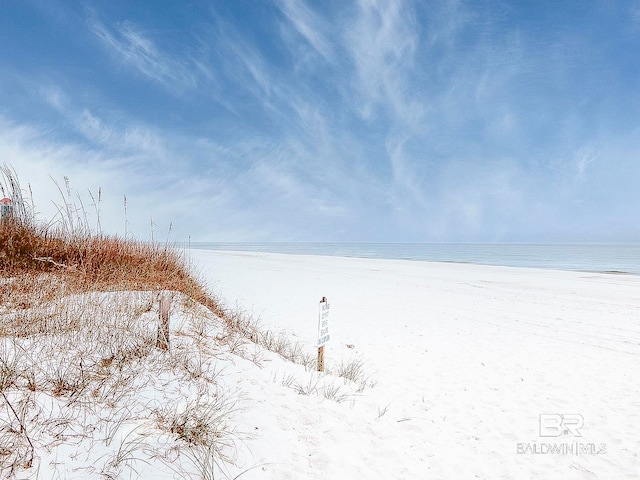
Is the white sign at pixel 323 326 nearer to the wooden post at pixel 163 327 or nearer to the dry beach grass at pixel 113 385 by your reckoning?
the dry beach grass at pixel 113 385

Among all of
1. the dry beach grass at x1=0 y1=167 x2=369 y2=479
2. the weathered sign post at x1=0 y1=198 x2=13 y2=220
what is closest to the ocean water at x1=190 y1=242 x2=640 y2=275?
the weathered sign post at x1=0 y1=198 x2=13 y2=220

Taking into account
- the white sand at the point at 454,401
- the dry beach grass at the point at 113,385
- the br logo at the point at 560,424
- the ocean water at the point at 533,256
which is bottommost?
the br logo at the point at 560,424

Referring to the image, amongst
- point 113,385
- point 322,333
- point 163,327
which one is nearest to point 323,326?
point 322,333

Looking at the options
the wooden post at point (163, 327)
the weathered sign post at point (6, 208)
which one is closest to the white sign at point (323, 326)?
the wooden post at point (163, 327)

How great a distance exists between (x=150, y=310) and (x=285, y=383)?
269 cm

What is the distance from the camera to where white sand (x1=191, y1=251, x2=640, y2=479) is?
3354 millimetres

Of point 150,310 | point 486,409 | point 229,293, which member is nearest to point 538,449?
point 486,409

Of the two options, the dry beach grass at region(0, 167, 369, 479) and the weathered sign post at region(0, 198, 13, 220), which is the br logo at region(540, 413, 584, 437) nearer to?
the dry beach grass at region(0, 167, 369, 479)

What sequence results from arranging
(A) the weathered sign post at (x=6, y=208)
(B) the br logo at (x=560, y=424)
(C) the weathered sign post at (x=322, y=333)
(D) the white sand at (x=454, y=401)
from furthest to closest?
(A) the weathered sign post at (x=6, y=208), (C) the weathered sign post at (x=322, y=333), (B) the br logo at (x=560, y=424), (D) the white sand at (x=454, y=401)

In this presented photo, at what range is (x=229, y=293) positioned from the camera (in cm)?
1391

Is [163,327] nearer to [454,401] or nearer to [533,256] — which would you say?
[454,401]

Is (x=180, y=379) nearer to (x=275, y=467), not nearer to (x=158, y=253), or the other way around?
(x=275, y=467)

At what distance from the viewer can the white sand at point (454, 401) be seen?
3.35 meters

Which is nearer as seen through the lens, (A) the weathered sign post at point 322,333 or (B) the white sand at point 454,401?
(B) the white sand at point 454,401
